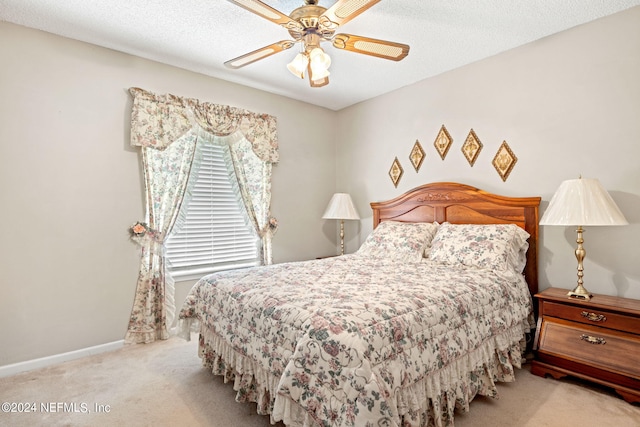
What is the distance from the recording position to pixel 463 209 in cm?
327

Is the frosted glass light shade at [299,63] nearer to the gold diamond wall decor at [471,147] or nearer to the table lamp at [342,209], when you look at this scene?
the gold diamond wall decor at [471,147]

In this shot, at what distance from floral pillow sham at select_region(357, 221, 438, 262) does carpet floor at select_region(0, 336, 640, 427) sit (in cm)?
122

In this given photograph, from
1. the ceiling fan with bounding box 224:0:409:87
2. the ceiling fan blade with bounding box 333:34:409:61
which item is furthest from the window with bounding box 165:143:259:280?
the ceiling fan blade with bounding box 333:34:409:61

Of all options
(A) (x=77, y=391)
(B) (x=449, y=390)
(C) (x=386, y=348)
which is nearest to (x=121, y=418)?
(A) (x=77, y=391)

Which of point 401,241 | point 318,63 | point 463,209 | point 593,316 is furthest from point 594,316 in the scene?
point 318,63

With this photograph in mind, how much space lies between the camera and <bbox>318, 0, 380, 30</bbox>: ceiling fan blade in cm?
175

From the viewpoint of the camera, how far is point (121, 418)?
6.36 feet

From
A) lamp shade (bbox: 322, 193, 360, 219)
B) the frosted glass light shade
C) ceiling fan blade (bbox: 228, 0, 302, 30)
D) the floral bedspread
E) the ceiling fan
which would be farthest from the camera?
lamp shade (bbox: 322, 193, 360, 219)

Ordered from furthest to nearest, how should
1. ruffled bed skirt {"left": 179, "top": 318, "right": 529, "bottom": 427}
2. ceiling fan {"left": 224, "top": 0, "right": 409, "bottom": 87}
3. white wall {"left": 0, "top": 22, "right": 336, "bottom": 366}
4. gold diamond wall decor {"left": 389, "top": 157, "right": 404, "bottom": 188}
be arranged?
gold diamond wall decor {"left": 389, "top": 157, "right": 404, "bottom": 188}, white wall {"left": 0, "top": 22, "right": 336, "bottom": 366}, ceiling fan {"left": 224, "top": 0, "right": 409, "bottom": 87}, ruffled bed skirt {"left": 179, "top": 318, "right": 529, "bottom": 427}

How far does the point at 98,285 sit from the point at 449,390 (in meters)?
2.85

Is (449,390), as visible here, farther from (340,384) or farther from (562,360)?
(562,360)

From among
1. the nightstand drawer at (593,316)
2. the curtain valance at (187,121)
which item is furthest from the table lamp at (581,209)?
the curtain valance at (187,121)

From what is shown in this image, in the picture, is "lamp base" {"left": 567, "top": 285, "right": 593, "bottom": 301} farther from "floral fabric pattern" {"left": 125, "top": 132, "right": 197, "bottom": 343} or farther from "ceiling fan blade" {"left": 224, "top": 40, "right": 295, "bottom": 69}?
"floral fabric pattern" {"left": 125, "top": 132, "right": 197, "bottom": 343}

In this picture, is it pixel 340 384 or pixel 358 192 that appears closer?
pixel 340 384
